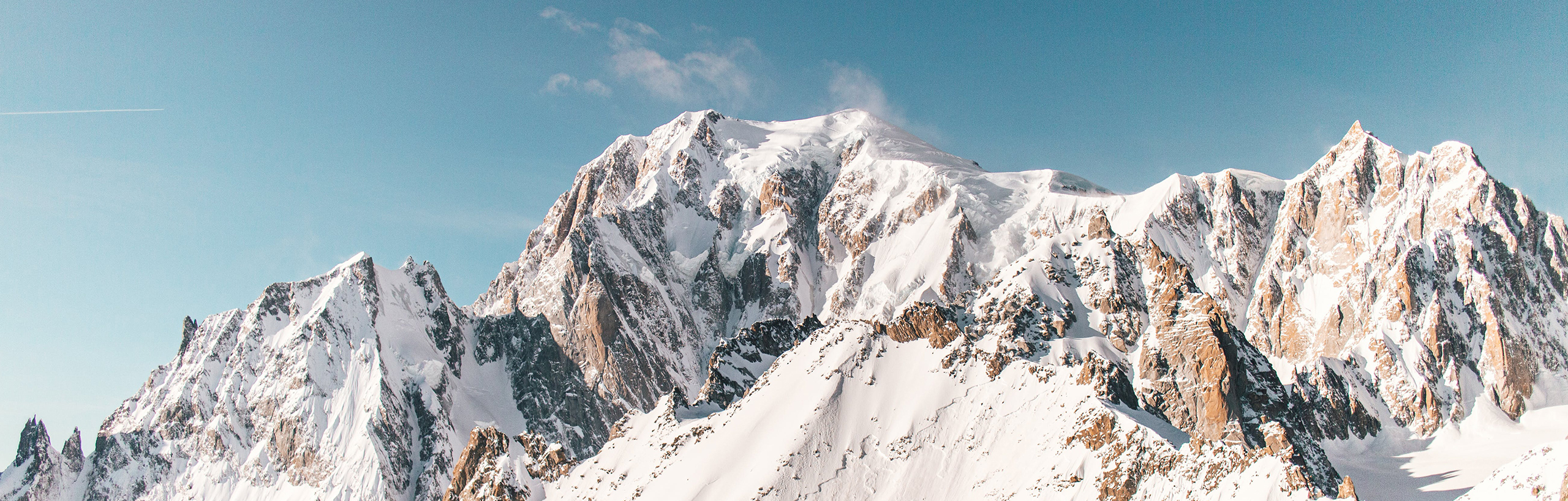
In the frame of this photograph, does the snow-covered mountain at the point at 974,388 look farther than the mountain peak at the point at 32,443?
No

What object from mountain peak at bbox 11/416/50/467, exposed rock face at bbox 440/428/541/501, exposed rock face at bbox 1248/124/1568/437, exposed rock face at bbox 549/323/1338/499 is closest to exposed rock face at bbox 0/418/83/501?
mountain peak at bbox 11/416/50/467

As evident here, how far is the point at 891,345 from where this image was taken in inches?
4653

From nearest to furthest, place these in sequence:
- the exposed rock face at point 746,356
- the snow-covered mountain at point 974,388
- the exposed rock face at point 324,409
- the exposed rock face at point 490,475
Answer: the snow-covered mountain at point 974,388 → the exposed rock face at point 490,475 → the exposed rock face at point 746,356 → the exposed rock face at point 324,409

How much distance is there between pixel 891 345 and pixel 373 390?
4297 inches

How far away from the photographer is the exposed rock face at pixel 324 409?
566 feet

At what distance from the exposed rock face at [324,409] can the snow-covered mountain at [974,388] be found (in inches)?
19.8

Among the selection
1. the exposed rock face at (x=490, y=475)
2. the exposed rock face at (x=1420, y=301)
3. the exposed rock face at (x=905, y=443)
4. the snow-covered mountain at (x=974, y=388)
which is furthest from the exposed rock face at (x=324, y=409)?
the exposed rock face at (x=1420, y=301)

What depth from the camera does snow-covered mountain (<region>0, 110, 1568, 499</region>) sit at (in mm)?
92250

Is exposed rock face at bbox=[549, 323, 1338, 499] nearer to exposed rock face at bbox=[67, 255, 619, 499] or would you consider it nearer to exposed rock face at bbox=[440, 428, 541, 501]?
exposed rock face at bbox=[440, 428, 541, 501]

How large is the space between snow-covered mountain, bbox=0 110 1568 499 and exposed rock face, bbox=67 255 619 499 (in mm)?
502

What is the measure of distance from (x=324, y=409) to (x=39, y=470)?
5599 cm

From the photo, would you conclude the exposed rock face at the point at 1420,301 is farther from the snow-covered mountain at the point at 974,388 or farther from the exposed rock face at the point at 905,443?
the exposed rock face at the point at 905,443

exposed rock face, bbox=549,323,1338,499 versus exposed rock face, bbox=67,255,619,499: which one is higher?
exposed rock face, bbox=67,255,619,499

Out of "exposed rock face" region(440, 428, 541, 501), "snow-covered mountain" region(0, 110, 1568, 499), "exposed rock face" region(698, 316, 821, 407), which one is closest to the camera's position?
"snow-covered mountain" region(0, 110, 1568, 499)
